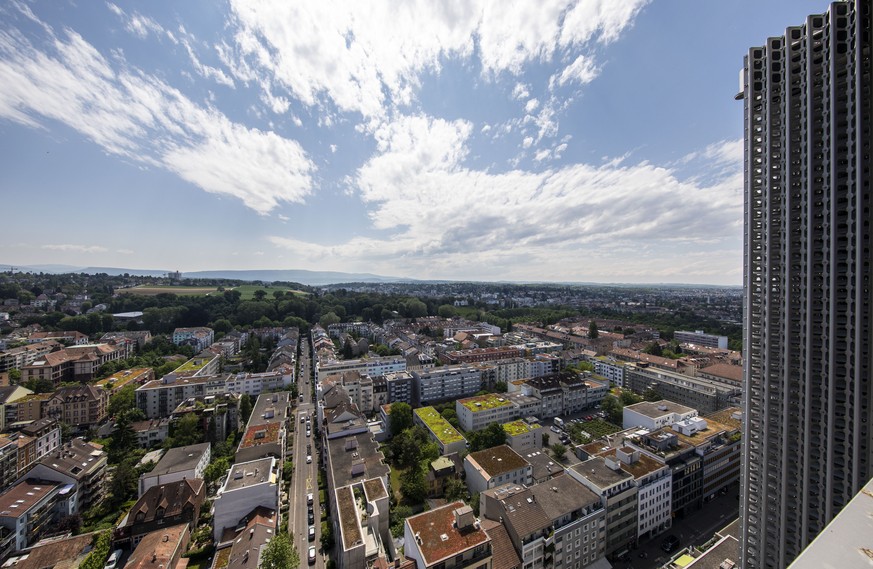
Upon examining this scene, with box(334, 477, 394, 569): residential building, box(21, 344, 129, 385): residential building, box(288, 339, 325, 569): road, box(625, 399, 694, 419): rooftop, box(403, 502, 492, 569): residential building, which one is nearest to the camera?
box(403, 502, 492, 569): residential building

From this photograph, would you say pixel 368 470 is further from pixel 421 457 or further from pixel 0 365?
pixel 0 365

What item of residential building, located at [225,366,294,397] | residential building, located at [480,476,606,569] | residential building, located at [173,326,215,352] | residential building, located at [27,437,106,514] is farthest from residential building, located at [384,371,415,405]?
residential building, located at [173,326,215,352]

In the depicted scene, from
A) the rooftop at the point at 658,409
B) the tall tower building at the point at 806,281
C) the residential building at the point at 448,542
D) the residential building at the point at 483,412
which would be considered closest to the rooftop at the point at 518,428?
the residential building at the point at 483,412

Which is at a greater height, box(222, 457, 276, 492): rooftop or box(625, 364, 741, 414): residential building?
box(222, 457, 276, 492): rooftop

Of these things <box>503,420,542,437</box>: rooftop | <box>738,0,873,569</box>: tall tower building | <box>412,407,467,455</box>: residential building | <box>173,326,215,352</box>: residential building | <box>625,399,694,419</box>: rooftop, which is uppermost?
<box>738,0,873,569</box>: tall tower building

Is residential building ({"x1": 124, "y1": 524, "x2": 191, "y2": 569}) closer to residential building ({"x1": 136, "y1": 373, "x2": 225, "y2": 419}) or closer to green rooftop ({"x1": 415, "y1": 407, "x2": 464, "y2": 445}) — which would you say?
green rooftop ({"x1": 415, "y1": 407, "x2": 464, "y2": 445})

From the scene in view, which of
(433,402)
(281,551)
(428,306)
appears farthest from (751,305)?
(428,306)

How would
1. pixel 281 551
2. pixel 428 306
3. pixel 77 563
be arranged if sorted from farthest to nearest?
pixel 428 306 < pixel 77 563 < pixel 281 551
